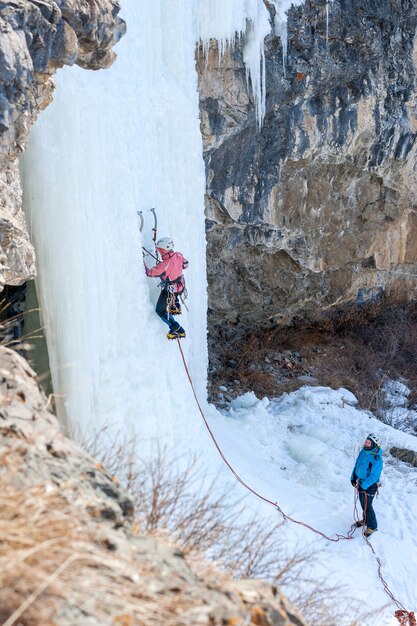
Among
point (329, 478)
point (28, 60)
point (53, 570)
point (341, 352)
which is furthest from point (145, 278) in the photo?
point (341, 352)

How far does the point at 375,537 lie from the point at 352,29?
302 inches

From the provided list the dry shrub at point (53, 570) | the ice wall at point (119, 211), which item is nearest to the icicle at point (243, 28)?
the ice wall at point (119, 211)

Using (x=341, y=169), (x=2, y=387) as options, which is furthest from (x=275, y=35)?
(x=2, y=387)

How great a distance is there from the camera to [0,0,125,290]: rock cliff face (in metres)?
3.86

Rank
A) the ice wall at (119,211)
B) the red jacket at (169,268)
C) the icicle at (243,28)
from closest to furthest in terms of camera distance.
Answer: the ice wall at (119,211)
the red jacket at (169,268)
the icicle at (243,28)

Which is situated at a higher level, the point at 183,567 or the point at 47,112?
the point at 47,112

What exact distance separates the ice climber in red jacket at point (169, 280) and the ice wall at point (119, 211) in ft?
0.50

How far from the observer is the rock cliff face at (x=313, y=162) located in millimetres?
9836

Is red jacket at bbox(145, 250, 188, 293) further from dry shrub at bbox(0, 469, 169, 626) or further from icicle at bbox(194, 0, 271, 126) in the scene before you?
dry shrub at bbox(0, 469, 169, 626)

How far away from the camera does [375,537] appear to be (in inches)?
295

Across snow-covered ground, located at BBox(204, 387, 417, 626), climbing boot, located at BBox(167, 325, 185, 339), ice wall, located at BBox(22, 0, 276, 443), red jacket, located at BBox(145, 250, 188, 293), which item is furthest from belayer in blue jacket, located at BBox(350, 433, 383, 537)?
red jacket, located at BBox(145, 250, 188, 293)

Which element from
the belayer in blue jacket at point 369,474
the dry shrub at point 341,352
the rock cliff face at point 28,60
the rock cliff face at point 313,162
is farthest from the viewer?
the dry shrub at point 341,352

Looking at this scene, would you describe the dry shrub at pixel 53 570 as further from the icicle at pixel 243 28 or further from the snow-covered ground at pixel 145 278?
the icicle at pixel 243 28

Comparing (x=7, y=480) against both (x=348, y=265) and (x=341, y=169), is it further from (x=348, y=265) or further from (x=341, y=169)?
(x=348, y=265)
